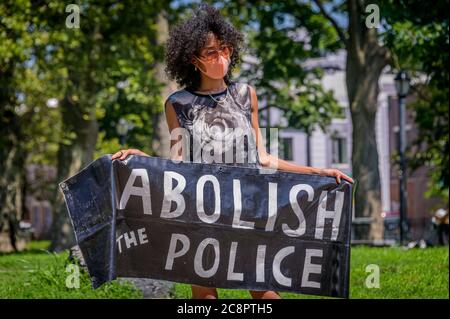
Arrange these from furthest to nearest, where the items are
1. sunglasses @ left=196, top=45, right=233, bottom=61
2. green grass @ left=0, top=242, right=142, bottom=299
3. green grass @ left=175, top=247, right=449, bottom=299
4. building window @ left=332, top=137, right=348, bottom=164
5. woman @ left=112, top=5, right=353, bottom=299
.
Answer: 1. building window @ left=332, top=137, right=348, bottom=164
2. green grass @ left=175, top=247, right=449, bottom=299
3. green grass @ left=0, top=242, right=142, bottom=299
4. sunglasses @ left=196, top=45, right=233, bottom=61
5. woman @ left=112, top=5, right=353, bottom=299

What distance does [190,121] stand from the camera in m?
5.59

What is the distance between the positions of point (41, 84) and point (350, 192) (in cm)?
2639

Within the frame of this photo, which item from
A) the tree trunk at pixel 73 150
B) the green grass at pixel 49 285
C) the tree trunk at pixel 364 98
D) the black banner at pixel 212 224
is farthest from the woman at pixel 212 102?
the tree trunk at pixel 73 150

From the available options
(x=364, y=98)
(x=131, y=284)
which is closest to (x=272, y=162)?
(x=131, y=284)

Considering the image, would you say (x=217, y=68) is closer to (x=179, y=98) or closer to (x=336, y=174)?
(x=179, y=98)

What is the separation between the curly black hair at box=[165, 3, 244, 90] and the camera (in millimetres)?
5695

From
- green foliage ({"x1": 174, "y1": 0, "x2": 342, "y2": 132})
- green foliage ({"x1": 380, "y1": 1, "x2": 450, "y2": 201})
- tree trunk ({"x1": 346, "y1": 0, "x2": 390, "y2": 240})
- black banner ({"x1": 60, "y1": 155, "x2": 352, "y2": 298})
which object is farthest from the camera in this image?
green foliage ({"x1": 174, "y1": 0, "x2": 342, "y2": 132})

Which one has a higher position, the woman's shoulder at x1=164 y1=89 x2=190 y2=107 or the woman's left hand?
the woman's shoulder at x1=164 y1=89 x2=190 y2=107

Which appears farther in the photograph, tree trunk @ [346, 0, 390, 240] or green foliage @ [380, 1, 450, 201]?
tree trunk @ [346, 0, 390, 240]

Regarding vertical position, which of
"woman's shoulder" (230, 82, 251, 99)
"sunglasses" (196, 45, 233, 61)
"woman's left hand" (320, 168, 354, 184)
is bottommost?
"woman's left hand" (320, 168, 354, 184)

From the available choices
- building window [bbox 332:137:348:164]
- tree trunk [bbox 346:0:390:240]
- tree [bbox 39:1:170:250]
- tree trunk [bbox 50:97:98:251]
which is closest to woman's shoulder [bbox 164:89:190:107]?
tree [bbox 39:1:170:250]

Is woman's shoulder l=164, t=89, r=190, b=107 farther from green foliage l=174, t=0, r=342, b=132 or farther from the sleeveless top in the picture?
green foliage l=174, t=0, r=342, b=132

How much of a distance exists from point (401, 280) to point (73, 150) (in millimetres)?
19859

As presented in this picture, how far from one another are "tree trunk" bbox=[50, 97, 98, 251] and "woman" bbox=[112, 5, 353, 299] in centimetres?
2146
